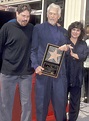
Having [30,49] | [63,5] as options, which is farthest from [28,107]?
[63,5]

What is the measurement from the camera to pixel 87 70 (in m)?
6.02

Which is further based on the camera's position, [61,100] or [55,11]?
[61,100]

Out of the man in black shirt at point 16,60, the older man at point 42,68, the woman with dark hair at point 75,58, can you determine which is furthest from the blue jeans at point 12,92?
the woman with dark hair at point 75,58

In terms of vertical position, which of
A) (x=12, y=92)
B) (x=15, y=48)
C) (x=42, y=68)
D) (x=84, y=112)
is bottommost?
(x=84, y=112)

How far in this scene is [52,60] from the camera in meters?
3.18

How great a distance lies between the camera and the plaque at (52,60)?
10.2 ft

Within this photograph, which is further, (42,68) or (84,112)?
(84,112)

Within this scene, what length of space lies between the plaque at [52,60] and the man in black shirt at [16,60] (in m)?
0.17

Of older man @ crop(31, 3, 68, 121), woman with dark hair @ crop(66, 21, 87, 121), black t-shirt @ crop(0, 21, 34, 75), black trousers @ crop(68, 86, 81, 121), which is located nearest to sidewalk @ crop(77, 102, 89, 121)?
black trousers @ crop(68, 86, 81, 121)

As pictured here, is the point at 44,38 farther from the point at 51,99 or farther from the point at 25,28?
the point at 51,99

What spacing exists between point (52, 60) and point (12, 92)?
558 mm

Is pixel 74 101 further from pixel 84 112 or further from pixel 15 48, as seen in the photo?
pixel 84 112

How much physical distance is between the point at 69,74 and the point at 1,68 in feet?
2.92

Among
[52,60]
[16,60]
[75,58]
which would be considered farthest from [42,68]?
[75,58]
